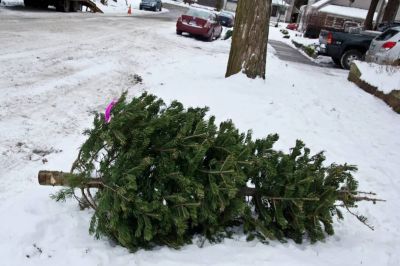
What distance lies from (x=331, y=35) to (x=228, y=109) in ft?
32.9

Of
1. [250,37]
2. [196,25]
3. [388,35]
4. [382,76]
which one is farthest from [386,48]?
[196,25]

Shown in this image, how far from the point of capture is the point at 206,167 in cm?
329

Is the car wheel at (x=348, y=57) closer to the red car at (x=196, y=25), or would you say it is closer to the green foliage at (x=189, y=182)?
the red car at (x=196, y=25)

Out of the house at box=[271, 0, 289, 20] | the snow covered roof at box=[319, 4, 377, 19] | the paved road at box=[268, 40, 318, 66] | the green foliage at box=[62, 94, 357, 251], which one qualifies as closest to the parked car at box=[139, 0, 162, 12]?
the snow covered roof at box=[319, 4, 377, 19]

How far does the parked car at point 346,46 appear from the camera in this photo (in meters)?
15.2

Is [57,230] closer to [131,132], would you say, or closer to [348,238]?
[131,132]

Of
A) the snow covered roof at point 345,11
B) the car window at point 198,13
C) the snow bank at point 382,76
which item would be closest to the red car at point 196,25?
the car window at point 198,13

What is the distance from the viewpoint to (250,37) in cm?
857

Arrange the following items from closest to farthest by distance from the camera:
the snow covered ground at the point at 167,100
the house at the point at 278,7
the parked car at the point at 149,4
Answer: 1. the snow covered ground at the point at 167,100
2. the parked car at the point at 149,4
3. the house at the point at 278,7

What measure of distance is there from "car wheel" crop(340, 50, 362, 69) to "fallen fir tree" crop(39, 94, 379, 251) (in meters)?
13.2

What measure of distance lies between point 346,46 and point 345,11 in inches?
1153

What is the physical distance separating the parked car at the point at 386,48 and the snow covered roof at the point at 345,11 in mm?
28500

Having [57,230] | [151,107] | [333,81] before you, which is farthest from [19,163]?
[333,81]

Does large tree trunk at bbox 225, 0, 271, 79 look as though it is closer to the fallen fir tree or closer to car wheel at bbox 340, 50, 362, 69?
the fallen fir tree
